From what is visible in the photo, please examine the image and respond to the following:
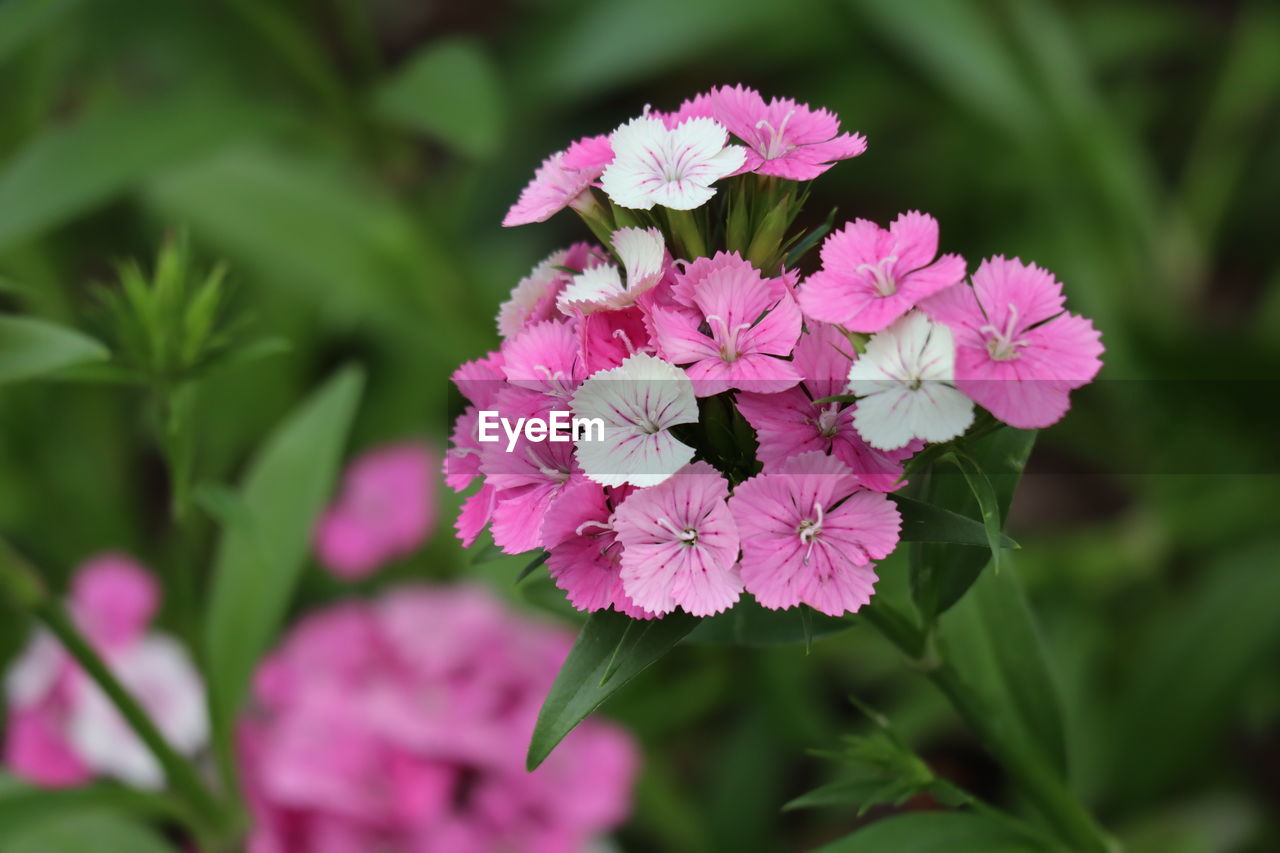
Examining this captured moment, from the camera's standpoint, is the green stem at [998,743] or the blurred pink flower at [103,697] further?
the blurred pink flower at [103,697]

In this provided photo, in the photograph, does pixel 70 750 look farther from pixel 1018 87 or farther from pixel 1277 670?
pixel 1018 87

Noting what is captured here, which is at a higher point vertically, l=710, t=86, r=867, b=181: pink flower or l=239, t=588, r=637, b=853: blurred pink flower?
l=710, t=86, r=867, b=181: pink flower

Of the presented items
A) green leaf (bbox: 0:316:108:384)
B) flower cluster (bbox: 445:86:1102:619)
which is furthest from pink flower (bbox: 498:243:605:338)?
green leaf (bbox: 0:316:108:384)

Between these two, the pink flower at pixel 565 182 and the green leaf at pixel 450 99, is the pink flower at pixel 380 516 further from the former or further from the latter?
the pink flower at pixel 565 182

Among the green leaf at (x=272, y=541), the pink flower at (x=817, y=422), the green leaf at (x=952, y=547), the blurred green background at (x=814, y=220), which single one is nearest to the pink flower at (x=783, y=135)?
the pink flower at (x=817, y=422)

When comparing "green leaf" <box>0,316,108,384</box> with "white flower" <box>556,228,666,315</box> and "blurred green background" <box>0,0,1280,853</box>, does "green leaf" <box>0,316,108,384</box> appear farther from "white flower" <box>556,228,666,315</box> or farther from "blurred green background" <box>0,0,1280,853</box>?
"blurred green background" <box>0,0,1280,853</box>

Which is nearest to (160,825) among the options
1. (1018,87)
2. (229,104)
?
(229,104)
